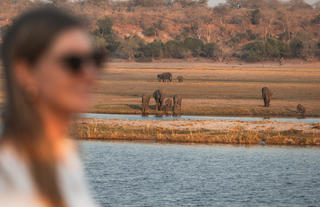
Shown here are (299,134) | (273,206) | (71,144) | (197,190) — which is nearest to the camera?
(71,144)

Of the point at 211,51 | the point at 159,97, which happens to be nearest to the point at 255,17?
the point at 211,51

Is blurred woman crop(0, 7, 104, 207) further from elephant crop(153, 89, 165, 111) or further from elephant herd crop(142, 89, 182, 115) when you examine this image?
elephant herd crop(142, 89, 182, 115)

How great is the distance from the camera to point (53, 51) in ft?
3.54

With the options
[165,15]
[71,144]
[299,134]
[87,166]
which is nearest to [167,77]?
[299,134]

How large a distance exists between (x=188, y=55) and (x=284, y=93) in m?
42.7

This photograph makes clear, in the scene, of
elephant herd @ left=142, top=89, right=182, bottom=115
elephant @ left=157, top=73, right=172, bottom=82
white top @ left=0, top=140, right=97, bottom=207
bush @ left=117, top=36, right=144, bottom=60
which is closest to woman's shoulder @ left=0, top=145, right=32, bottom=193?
white top @ left=0, top=140, right=97, bottom=207

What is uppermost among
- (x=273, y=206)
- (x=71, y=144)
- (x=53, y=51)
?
(x=53, y=51)

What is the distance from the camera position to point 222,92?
44.2 m

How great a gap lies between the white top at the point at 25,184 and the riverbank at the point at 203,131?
2285cm

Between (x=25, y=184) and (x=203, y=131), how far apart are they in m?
24.6

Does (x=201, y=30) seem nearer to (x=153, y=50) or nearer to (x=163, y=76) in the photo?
(x=153, y=50)

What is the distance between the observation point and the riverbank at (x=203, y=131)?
24.0 meters

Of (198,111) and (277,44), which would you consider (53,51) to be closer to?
(198,111)

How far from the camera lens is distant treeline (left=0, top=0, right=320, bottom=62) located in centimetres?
8519
